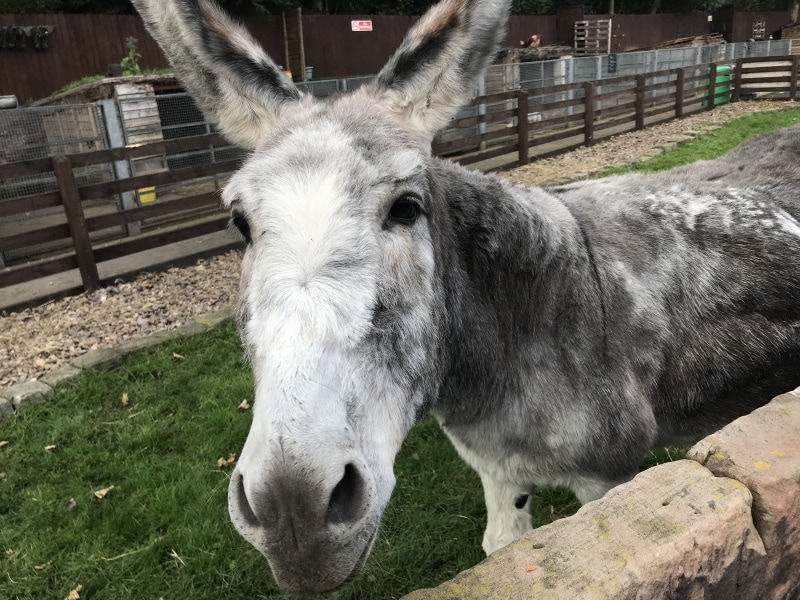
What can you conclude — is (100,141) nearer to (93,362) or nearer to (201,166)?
(201,166)

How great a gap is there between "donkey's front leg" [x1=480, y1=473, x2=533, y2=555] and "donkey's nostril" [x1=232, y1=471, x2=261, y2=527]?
1.55m

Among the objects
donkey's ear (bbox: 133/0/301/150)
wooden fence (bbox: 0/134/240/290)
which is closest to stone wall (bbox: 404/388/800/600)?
donkey's ear (bbox: 133/0/301/150)

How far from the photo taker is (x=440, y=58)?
7.13 ft

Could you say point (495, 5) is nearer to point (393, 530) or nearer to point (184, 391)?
point (393, 530)

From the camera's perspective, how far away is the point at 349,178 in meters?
1.65

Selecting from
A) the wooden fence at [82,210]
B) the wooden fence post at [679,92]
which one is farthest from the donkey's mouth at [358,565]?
the wooden fence post at [679,92]

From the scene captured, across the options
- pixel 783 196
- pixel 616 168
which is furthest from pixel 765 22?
pixel 783 196

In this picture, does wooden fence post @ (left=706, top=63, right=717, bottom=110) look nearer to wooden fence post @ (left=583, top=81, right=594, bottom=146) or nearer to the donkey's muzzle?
wooden fence post @ (left=583, top=81, right=594, bottom=146)

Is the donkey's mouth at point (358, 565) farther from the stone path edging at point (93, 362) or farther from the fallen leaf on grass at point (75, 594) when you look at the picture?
the stone path edging at point (93, 362)

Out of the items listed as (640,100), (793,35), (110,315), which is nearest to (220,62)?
(110,315)

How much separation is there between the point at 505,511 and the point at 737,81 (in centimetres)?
2264

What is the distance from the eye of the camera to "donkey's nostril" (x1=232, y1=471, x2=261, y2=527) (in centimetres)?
134

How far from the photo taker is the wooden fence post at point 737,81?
20344 mm

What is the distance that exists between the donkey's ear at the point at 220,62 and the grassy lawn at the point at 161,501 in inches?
89.1
